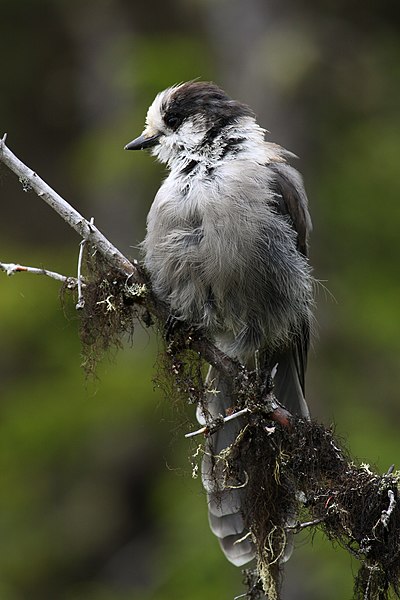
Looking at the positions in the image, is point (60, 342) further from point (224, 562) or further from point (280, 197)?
point (280, 197)

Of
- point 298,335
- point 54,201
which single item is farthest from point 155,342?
point 54,201

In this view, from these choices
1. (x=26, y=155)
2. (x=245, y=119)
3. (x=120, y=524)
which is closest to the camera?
(x=245, y=119)

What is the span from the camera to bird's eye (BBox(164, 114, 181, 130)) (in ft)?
16.1

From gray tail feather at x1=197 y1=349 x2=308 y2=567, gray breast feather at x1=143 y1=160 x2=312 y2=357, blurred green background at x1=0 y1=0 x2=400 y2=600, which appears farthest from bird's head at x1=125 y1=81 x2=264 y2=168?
blurred green background at x1=0 y1=0 x2=400 y2=600

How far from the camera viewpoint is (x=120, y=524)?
9906 mm

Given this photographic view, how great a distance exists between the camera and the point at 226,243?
449cm

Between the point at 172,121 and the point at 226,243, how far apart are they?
0.80m

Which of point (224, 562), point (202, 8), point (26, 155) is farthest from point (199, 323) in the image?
point (26, 155)

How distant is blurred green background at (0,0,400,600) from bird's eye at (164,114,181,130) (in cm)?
238

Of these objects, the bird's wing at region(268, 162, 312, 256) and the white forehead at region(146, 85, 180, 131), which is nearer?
the bird's wing at region(268, 162, 312, 256)

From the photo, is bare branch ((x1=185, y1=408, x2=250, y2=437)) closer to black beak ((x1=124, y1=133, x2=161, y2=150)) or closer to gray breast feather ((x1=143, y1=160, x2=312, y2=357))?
gray breast feather ((x1=143, y1=160, x2=312, y2=357))

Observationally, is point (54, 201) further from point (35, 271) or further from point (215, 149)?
point (215, 149)

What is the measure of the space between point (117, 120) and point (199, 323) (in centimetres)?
512

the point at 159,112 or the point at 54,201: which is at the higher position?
the point at 159,112
